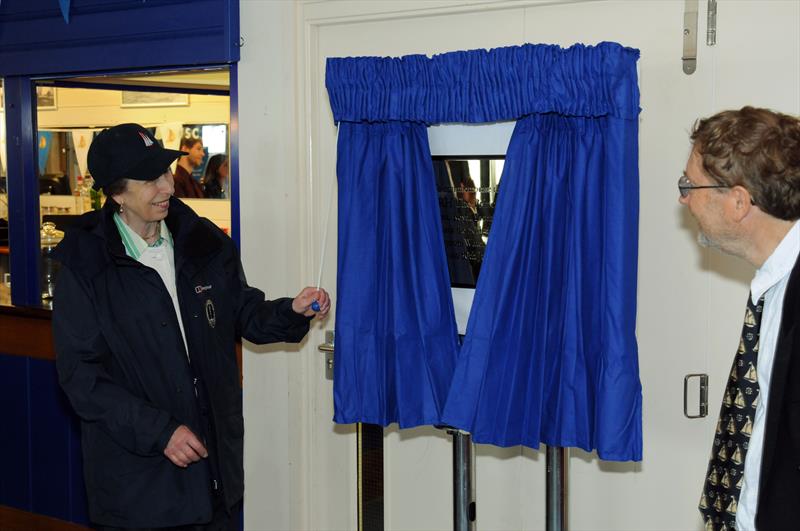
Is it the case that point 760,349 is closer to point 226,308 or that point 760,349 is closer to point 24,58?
point 226,308

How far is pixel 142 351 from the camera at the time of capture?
2.47 metres

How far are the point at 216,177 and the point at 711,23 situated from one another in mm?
2710

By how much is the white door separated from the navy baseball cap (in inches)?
33.1

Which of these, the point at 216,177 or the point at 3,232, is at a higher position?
the point at 216,177

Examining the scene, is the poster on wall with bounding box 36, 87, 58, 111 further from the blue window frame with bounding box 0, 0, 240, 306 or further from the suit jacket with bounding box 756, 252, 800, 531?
the suit jacket with bounding box 756, 252, 800, 531

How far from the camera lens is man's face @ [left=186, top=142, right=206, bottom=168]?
474cm

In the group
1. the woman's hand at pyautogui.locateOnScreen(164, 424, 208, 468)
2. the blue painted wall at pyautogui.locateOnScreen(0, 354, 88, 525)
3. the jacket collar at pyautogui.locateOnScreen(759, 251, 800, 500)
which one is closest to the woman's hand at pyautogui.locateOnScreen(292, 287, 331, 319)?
the woman's hand at pyautogui.locateOnScreen(164, 424, 208, 468)

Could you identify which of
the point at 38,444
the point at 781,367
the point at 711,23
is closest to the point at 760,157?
the point at 781,367

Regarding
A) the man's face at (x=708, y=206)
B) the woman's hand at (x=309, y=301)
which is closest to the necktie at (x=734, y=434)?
the man's face at (x=708, y=206)

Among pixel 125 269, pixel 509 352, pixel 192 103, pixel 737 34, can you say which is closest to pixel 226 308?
pixel 125 269

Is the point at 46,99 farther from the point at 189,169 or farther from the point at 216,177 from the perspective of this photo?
the point at 216,177

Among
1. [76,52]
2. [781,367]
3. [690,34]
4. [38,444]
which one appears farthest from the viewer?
[38,444]

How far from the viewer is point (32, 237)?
3.88 metres

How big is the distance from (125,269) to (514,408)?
1.04 metres
